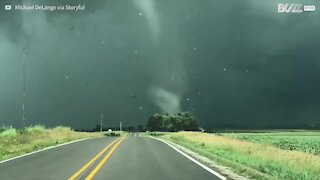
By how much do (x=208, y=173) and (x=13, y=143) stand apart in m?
25.6

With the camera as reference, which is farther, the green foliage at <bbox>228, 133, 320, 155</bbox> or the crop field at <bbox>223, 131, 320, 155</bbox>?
the crop field at <bbox>223, 131, 320, 155</bbox>

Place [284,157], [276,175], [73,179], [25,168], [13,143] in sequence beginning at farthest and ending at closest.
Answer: [13,143], [284,157], [25,168], [276,175], [73,179]

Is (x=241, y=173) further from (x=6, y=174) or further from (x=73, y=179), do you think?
(x=6, y=174)

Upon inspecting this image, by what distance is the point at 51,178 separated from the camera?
1536 centimetres

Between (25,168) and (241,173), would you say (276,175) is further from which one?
(25,168)

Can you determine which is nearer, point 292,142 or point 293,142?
point 292,142

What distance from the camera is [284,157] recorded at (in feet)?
75.0

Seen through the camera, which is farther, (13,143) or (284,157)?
(13,143)

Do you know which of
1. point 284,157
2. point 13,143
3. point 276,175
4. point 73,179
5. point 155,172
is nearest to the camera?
point 73,179

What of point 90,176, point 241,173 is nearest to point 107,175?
point 90,176

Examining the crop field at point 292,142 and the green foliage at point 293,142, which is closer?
the green foliage at point 293,142

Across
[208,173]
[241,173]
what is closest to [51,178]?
[208,173]

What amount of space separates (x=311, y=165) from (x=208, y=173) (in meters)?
4.96

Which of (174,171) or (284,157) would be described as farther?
(284,157)
